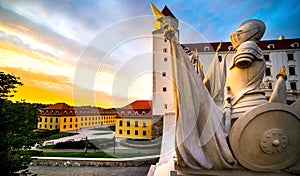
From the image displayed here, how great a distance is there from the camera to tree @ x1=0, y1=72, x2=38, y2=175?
4793mm

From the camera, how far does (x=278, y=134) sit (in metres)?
3.00

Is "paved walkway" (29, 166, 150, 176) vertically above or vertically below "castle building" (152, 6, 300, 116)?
below

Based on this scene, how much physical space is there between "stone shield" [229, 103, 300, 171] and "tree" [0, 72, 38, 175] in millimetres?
5729

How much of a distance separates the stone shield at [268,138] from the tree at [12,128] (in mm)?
5729

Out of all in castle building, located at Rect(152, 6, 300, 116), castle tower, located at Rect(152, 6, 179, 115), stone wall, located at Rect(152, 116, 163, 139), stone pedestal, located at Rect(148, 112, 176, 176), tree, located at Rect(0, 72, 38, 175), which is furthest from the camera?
castle tower, located at Rect(152, 6, 179, 115)

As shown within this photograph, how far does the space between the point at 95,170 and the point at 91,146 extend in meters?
7.40

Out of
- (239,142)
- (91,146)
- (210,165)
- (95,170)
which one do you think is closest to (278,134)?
(239,142)

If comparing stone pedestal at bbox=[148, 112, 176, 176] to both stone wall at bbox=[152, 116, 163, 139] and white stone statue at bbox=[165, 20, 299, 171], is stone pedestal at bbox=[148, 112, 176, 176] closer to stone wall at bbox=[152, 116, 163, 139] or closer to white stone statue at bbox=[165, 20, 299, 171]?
white stone statue at bbox=[165, 20, 299, 171]

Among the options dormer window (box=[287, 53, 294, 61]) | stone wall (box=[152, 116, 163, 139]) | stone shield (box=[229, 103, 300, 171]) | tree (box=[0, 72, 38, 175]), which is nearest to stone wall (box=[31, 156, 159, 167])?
tree (box=[0, 72, 38, 175])

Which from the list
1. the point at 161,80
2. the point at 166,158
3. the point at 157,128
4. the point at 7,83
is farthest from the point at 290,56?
the point at 7,83

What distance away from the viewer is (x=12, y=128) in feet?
16.6

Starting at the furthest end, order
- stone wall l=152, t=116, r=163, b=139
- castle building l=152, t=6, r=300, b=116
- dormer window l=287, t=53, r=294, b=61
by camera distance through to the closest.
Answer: dormer window l=287, t=53, r=294, b=61 → castle building l=152, t=6, r=300, b=116 → stone wall l=152, t=116, r=163, b=139

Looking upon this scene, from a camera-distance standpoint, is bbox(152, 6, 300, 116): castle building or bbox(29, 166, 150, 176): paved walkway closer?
bbox(29, 166, 150, 176): paved walkway

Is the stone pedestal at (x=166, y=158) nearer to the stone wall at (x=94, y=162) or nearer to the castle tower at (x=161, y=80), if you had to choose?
the stone wall at (x=94, y=162)
